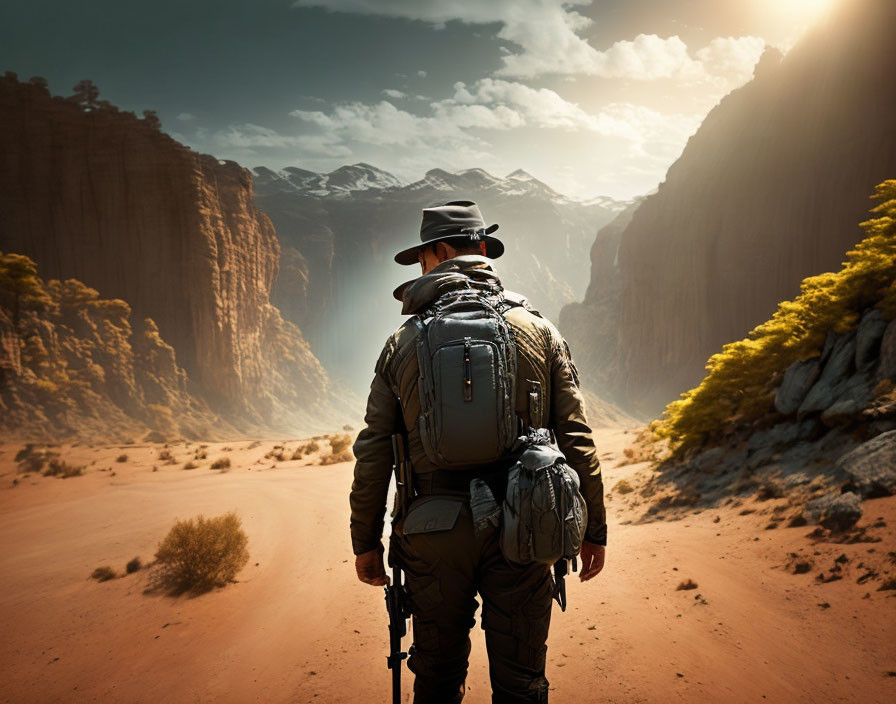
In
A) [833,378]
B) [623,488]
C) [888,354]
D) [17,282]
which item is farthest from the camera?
[17,282]

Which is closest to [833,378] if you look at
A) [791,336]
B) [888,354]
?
[888,354]

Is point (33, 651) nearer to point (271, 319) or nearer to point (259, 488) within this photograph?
point (259, 488)

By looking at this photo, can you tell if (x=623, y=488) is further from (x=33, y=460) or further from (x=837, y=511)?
(x=33, y=460)

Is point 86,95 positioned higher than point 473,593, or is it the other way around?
point 86,95

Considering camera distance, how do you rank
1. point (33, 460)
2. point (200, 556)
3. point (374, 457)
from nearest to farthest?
point (374, 457)
point (200, 556)
point (33, 460)

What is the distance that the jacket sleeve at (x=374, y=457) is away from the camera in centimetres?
230

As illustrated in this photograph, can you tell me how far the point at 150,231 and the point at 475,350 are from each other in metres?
44.5

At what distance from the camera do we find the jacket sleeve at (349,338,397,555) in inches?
90.7

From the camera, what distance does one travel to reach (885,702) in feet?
9.82

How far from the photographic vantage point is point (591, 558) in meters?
2.42

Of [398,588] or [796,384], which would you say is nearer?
[398,588]

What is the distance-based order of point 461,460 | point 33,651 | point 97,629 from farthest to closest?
1. point 97,629
2. point 33,651
3. point 461,460

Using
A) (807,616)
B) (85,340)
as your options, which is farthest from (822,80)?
(85,340)

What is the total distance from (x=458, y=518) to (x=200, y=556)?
448 cm
